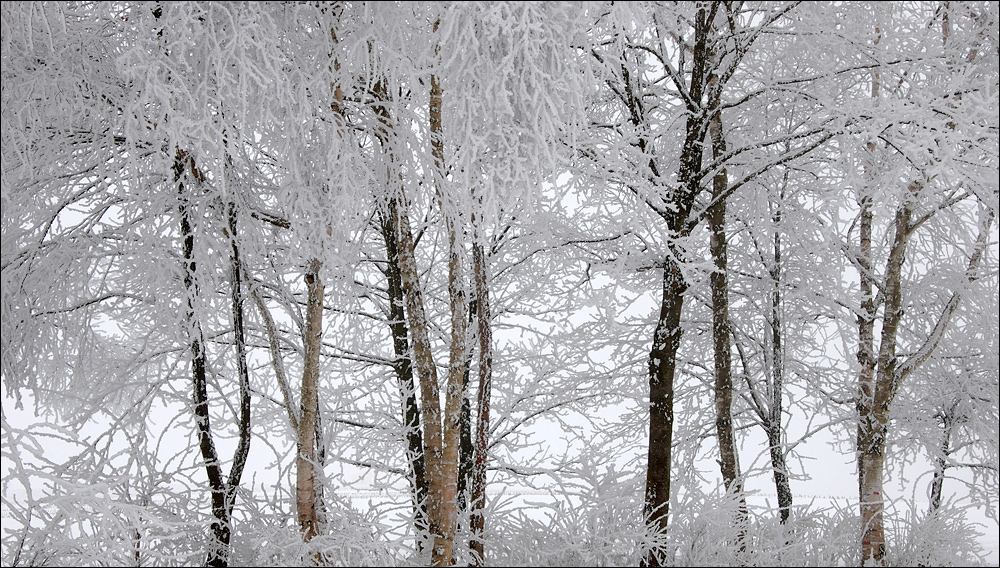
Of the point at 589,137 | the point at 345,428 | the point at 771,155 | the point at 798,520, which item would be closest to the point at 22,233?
the point at 345,428

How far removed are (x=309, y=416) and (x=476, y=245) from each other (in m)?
1.93

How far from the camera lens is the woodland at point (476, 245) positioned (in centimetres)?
497

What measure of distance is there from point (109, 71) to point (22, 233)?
4.87 feet

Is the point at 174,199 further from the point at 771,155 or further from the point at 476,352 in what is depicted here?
the point at 771,155

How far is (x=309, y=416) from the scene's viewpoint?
5871mm

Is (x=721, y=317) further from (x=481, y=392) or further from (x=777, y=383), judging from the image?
(x=481, y=392)

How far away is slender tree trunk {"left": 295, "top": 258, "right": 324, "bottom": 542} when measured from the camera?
18.9 ft

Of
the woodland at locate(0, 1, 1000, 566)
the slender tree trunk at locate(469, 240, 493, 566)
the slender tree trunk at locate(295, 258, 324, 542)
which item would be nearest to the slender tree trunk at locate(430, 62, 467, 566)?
the woodland at locate(0, 1, 1000, 566)

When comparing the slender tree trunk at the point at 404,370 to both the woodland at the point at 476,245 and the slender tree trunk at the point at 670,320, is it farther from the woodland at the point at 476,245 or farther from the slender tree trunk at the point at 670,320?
the slender tree trunk at the point at 670,320

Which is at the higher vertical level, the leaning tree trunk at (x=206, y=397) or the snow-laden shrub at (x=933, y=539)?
the leaning tree trunk at (x=206, y=397)

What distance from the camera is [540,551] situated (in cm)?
536

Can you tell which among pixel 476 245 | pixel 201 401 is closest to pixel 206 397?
pixel 201 401

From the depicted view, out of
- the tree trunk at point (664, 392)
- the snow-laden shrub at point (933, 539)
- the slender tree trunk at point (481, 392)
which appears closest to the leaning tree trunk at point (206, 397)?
the slender tree trunk at point (481, 392)

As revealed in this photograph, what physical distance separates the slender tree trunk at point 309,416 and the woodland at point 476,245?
0.08 ft
